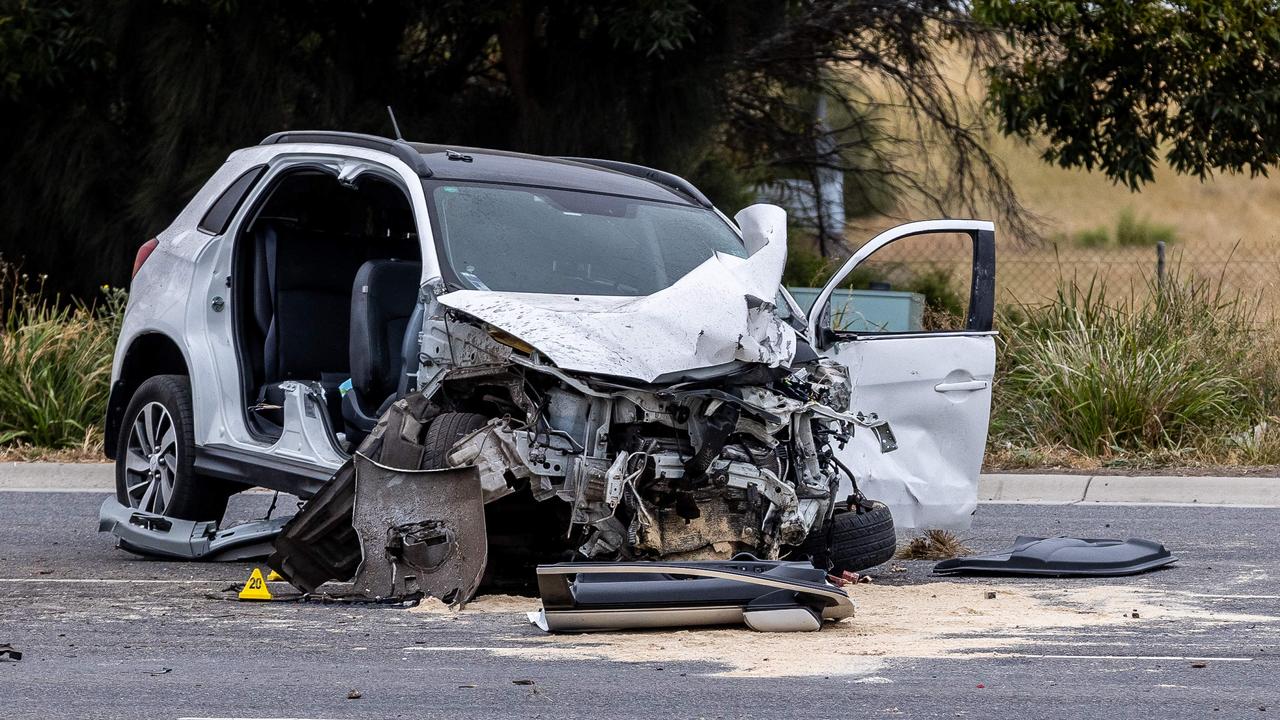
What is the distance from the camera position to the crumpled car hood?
6.08m

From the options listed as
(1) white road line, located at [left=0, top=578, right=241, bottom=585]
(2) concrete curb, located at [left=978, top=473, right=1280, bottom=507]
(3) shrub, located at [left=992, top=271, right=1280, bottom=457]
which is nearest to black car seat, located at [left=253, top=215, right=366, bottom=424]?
(1) white road line, located at [left=0, top=578, right=241, bottom=585]

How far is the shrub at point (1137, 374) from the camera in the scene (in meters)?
11.7

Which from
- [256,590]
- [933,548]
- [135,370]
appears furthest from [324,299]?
[933,548]

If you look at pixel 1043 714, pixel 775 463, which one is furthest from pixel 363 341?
pixel 1043 714

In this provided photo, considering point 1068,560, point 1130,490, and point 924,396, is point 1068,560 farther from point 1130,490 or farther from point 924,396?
point 1130,490

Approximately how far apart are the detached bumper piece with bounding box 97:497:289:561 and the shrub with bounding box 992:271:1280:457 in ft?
20.1

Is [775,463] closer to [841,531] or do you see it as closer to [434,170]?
[841,531]

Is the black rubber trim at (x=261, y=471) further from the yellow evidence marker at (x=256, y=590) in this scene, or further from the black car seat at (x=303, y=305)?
the yellow evidence marker at (x=256, y=590)

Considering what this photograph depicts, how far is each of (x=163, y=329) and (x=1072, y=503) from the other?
563 cm

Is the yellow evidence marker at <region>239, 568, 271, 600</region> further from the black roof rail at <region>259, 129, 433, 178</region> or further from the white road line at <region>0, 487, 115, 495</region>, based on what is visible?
the white road line at <region>0, 487, 115, 495</region>

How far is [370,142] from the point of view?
7.61 meters

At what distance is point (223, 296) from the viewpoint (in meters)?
8.09

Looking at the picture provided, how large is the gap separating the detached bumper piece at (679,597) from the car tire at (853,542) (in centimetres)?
108

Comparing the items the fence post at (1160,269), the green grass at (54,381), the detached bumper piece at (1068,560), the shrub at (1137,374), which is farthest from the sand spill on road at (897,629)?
the green grass at (54,381)
